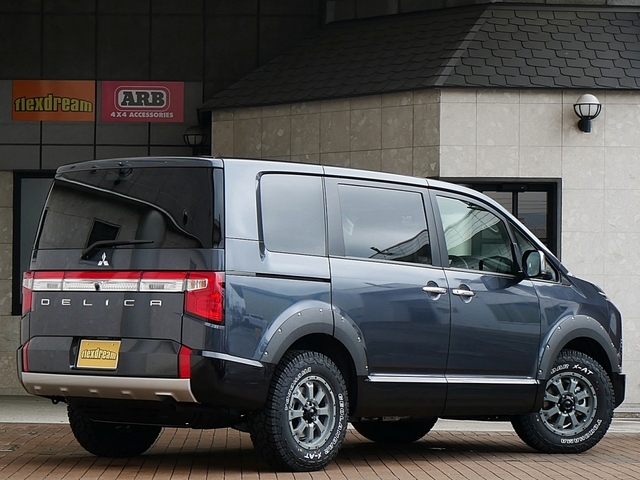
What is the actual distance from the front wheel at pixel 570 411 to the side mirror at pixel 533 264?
2.41 feet

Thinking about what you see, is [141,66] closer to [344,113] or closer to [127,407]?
[344,113]

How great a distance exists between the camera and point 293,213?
27.2 feet

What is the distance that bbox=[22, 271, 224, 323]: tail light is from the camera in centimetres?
766

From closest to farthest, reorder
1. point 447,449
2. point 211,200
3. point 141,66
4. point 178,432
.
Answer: point 211,200
point 447,449
point 178,432
point 141,66

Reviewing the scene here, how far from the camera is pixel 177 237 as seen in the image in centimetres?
789

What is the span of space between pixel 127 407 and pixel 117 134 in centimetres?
965

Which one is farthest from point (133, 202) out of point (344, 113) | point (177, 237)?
point (344, 113)

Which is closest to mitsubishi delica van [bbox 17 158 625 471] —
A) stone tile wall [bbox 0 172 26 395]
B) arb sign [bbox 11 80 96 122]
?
stone tile wall [bbox 0 172 26 395]

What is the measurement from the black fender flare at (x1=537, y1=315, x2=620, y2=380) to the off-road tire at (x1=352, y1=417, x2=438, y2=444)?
1.36 meters

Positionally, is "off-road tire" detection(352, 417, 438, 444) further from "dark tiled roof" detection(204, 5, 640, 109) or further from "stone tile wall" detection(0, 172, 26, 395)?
"stone tile wall" detection(0, 172, 26, 395)

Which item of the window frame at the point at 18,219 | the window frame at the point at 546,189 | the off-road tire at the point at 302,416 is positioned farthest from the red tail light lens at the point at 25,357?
the window frame at the point at 18,219

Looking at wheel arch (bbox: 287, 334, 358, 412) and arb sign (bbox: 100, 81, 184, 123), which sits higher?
arb sign (bbox: 100, 81, 184, 123)

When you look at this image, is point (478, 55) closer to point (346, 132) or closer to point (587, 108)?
point (587, 108)

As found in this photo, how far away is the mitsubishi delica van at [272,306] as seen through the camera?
7.77 meters
